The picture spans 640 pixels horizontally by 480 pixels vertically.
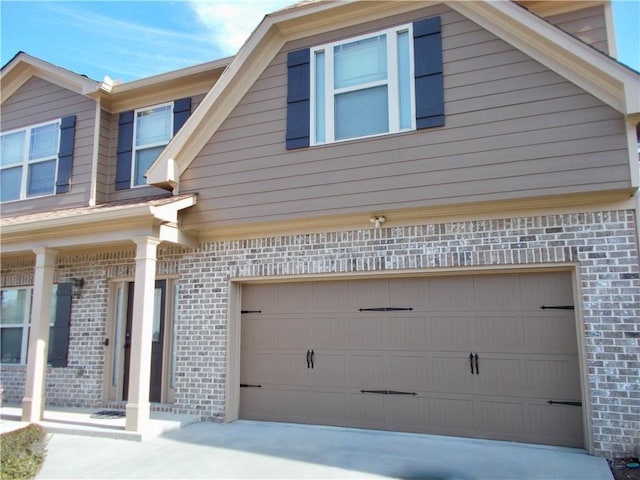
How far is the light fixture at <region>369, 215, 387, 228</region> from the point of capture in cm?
667

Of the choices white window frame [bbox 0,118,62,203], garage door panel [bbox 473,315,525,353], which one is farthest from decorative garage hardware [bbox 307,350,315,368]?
white window frame [bbox 0,118,62,203]

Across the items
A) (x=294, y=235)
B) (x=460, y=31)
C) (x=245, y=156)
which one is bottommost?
(x=294, y=235)

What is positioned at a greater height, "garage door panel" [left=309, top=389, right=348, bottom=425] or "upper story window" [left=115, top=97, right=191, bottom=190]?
"upper story window" [left=115, top=97, right=191, bottom=190]

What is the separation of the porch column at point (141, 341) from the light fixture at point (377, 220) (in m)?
3.09

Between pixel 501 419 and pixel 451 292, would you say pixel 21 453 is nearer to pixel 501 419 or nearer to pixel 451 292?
pixel 451 292

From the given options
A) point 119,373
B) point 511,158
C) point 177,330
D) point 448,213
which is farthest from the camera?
point 119,373

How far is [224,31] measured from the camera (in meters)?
9.05

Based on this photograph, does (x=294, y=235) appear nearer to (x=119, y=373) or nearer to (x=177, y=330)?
(x=177, y=330)

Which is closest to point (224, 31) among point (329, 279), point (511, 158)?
point (329, 279)

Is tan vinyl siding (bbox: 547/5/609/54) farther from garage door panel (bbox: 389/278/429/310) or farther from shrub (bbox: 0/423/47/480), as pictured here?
shrub (bbox: 0/423/47/480)

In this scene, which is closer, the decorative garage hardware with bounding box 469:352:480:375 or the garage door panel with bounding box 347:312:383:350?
the decorative garage hardware with bounding box 469:352:480:375

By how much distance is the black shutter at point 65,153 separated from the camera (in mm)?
9414

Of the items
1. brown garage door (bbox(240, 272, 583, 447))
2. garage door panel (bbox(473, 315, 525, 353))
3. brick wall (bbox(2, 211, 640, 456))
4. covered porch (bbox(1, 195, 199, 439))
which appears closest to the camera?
brick wall (bbox(2, 211, 640, 456))

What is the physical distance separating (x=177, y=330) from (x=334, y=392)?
8.92 feet
